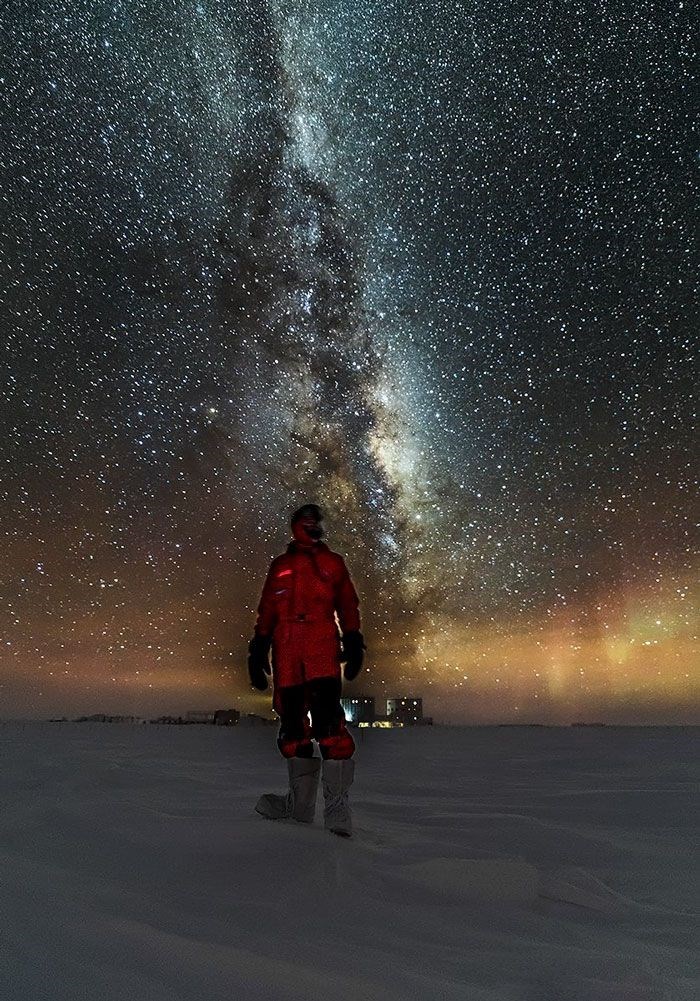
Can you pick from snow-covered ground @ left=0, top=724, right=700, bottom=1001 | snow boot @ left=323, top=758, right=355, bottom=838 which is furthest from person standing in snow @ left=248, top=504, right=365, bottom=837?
snow-covered ground @ left=0, top=724, right=700, bottom=1001

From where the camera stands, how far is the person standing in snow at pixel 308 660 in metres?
3.32

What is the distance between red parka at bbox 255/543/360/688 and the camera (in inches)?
138

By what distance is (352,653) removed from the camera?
3619mm

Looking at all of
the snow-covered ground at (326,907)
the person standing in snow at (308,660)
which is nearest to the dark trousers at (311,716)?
the person standing in snow at (308,660)

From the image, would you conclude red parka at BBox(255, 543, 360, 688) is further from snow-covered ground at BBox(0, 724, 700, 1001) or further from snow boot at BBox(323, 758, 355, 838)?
snow-covered ground at BBox(0, 724, 700, 1001)

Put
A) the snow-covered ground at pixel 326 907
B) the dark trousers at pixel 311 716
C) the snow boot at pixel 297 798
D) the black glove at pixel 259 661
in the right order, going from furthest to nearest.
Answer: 1. the black glove at pixel 259 661
2. the dark trousers at pixel 311 716
3. the snow boot at pixel 297 798
4. the snow-covered ground at pixel 326 907

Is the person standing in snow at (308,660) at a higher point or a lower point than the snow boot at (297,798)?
higher

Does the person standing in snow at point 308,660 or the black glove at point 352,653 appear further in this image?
the black glove at point 352,653

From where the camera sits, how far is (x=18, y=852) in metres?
2.09

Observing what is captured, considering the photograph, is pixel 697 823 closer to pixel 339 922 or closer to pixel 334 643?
pixel 334 643

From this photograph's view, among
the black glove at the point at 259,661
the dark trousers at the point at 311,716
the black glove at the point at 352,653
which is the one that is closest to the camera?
the dark trousers at the point at 311,716

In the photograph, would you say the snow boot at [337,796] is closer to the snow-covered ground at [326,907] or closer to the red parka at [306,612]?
the snow-covered ground at [326,907]

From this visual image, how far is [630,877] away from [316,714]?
164 cm

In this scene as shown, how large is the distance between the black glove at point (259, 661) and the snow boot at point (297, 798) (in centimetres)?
47
